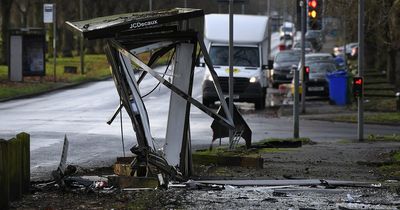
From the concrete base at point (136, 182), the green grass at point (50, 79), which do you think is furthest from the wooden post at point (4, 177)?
the green grass at point (50, 79)

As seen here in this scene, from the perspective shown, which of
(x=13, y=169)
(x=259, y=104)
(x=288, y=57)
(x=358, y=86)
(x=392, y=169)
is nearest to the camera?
(x=13, y=169)

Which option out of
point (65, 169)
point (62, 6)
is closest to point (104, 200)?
point (65, 169)

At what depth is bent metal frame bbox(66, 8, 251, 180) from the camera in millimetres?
10812

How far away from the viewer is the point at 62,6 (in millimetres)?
66562

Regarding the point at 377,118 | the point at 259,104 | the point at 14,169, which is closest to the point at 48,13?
the point at 259,104

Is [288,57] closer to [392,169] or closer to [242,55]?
[242,55]

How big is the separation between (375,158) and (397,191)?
206 inches

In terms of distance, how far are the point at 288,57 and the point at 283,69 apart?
6.49 feet

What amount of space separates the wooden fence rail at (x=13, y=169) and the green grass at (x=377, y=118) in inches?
692

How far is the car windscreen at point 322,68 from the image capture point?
1538 inches

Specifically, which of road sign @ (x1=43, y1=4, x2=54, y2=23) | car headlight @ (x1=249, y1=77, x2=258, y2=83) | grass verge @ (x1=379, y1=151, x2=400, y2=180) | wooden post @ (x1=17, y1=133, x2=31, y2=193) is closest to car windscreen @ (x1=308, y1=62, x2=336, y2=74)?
car headlight @ (x1=249, y1=77, x2=258, y2=83)

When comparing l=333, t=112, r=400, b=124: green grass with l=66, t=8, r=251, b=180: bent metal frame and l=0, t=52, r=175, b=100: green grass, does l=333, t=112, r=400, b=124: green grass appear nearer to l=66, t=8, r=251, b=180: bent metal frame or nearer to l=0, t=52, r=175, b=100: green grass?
l=0, t=52, r=175, b=100: green grass

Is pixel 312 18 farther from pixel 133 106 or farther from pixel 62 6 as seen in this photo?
pixel 62 6

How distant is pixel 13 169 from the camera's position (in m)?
9.55
